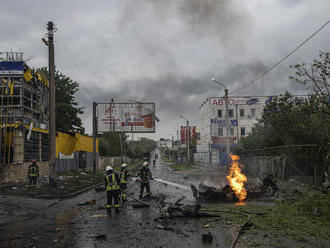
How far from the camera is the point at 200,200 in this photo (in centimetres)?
1404

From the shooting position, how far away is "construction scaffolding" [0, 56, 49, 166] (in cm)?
2209

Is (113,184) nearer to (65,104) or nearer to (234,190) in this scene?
(234,190)

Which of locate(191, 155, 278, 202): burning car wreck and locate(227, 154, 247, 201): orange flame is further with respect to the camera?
locate(227, 154, 247, 201): orange flame

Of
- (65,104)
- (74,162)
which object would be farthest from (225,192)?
(65,104)

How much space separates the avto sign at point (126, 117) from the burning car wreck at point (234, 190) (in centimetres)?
2128

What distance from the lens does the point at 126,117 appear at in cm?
3509

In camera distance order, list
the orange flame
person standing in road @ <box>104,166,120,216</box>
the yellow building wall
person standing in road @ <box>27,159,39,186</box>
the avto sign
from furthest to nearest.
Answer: the avto sign, the yellow building wall, person standing in road @ <box>27,159,39,186</box>, the orange flame, person standing in road @ <box>104,166,120,216</box>

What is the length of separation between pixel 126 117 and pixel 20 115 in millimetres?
13523

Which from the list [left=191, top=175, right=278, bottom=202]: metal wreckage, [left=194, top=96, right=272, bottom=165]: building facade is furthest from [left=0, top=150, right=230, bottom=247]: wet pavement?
[left=194, top=96, right=272, bottom=165]: building facade

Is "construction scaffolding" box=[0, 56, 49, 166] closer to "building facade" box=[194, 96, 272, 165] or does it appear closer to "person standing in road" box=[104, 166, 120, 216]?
"person standing in road" box=[104, 166, 120, 216]

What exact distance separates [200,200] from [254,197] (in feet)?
8.09

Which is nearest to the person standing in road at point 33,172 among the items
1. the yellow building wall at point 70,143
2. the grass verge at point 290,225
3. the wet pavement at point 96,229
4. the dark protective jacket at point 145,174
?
the wet pavement at point 96,229

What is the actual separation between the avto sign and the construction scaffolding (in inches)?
310

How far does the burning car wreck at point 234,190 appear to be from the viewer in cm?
1361
